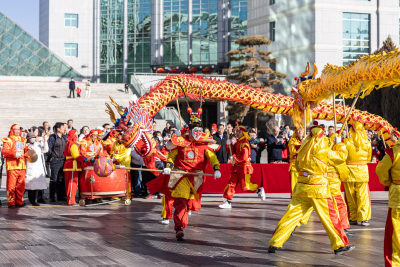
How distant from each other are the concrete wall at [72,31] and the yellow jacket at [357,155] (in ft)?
168

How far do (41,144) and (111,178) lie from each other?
93.8 inches

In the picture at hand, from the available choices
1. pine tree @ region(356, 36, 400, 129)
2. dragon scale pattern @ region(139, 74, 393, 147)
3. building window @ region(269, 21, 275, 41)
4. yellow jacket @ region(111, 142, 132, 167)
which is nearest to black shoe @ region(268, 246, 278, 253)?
yellow jacket @ region(111, 142, 132, 167)

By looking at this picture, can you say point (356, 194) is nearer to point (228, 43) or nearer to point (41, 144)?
point (41, 144)

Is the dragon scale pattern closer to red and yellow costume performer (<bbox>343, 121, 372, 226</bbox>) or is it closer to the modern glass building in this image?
red and yellow costume performer (<bbox>343, 121, 372, 226</bbox>)

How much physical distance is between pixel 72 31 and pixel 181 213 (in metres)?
53.9

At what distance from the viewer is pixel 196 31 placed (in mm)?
56469

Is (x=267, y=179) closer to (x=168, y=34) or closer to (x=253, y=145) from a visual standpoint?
(x=253, y=145)

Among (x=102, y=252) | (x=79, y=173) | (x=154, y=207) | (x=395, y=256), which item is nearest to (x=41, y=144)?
(x=79, y=173)

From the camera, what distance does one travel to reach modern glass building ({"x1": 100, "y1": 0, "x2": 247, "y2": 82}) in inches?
2188

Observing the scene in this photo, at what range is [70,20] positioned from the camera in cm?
5947

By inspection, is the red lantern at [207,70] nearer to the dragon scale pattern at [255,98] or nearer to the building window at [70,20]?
the building window at [70,20]

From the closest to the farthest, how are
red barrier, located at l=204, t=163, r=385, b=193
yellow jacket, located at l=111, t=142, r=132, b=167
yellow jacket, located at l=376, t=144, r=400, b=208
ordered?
yellow jacket, located at l=376, t=144, r=400, b=208 → yellow jacket, located at l=111, t=142, r=132, b=167 → red barrier, located at l=204, t=163, r=385, b=193

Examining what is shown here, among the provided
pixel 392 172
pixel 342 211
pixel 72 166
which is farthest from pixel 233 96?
pixel 392 172

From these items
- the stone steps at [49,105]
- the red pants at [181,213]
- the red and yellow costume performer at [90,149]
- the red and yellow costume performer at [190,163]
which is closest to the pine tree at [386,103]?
the stone steps at [49,105]
